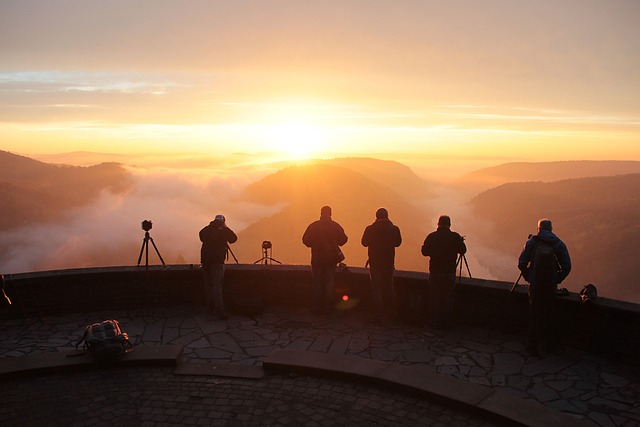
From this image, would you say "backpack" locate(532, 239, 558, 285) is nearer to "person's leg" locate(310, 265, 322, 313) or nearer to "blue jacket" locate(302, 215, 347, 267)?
"blue jacket" locate(302, 215, 347, 267)

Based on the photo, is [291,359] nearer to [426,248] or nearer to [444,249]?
[426,248]

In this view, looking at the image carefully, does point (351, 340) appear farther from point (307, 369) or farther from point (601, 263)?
point (601, 263)

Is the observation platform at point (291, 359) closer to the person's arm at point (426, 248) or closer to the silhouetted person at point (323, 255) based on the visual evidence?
the silhouetted person at point (323, 255)

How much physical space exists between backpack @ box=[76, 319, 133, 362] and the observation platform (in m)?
0.17

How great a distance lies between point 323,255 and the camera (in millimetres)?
8656

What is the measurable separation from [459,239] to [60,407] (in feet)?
19.6

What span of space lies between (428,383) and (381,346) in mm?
1453

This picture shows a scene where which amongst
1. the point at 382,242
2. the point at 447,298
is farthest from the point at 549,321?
the point at 382,242

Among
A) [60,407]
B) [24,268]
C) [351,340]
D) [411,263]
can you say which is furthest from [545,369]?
[24,268]

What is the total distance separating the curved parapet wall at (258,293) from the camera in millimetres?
7867

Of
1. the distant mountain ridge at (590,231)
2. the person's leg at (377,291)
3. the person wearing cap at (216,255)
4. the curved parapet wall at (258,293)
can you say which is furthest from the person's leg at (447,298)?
the distant mountain ridge at (590,231)

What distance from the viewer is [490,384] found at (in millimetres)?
6340

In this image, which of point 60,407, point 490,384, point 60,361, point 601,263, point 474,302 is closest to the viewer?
point 60,407

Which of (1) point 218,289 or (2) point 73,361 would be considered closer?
(2) point 73,361
